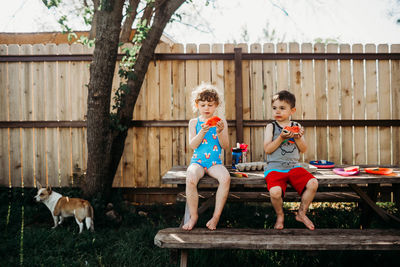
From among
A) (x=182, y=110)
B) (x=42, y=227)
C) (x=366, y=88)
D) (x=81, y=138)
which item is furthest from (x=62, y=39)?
(x=366, y=88)

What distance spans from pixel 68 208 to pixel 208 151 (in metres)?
1.96

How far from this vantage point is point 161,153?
4.96 meters

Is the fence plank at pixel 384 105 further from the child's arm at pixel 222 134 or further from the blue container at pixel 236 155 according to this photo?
the child's arm at pixel 222 134

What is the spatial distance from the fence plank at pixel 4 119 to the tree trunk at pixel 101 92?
1900 millimetres

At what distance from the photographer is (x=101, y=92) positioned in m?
3.96

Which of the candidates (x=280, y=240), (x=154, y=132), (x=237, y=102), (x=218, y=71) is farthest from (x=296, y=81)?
(x=280, y=240)

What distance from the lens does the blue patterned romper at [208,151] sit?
2.90 m

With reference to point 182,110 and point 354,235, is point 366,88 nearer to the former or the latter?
point 182,110

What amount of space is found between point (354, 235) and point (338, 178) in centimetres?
51

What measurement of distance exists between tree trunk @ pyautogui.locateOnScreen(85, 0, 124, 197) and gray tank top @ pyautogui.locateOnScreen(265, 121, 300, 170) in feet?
7.58

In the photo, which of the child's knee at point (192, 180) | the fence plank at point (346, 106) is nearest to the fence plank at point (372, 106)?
the fence plank at point (346, 106)

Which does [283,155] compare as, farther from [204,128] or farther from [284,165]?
[204,128]

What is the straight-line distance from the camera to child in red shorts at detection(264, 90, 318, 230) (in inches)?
104

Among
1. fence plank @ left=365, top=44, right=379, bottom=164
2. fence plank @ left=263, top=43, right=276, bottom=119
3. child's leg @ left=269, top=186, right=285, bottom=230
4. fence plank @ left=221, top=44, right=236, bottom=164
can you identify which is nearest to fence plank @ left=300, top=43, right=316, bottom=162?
fence plank @ left=263, top=43, right=276, bottom=119
